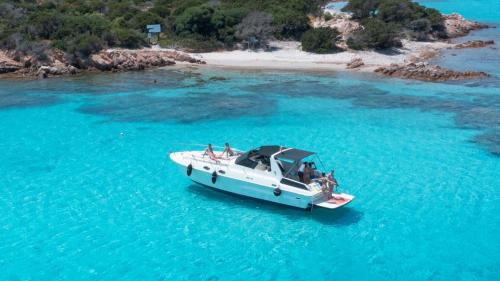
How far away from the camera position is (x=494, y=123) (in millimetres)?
27688

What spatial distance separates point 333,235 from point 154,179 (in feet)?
25.7

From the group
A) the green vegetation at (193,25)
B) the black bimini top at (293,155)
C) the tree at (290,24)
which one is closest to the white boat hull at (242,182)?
the black bimini top at (293,155)

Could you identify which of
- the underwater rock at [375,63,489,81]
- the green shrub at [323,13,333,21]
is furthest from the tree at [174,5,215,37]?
the underwater rock at [375,63,489,81]

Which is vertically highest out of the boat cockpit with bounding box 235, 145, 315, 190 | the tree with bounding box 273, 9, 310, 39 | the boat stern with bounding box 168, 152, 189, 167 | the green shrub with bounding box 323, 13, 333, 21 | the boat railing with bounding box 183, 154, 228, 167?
the green shrub with bounding box 323, 13, 333, 21

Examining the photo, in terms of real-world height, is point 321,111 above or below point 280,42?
below

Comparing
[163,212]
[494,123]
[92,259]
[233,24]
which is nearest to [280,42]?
[233,24]

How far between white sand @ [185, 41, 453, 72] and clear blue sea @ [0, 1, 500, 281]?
10.9 m

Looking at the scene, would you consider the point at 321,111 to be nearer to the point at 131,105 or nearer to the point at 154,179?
the point at 131,105

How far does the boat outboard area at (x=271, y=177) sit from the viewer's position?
16203mm

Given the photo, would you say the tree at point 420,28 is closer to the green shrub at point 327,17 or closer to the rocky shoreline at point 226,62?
the rocky shoreline at point 226,62

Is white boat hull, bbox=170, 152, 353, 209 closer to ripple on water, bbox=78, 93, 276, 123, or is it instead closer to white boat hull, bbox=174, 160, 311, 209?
white boat hull, bbox=174, 160, 311, 209

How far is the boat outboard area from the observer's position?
16.2 m

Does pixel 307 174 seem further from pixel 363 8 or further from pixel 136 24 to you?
pixel 363 8

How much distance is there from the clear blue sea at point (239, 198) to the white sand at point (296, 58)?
1088 cm
